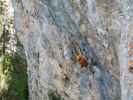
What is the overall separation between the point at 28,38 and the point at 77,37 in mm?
729

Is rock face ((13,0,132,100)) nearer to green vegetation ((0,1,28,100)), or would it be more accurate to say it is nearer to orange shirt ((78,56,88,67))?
orange shirt ((78,56,88,67))

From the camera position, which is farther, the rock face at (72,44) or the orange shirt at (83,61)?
the orange shirt at (83,61)

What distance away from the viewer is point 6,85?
4.93 meters

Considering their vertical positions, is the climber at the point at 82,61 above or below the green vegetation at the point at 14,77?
above

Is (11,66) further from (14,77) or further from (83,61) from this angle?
(83,61)

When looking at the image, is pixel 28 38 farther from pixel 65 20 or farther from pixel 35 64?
pixel 65 20

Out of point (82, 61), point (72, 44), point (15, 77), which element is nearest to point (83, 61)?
point (82, 61)

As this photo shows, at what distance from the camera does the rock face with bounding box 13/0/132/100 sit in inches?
123

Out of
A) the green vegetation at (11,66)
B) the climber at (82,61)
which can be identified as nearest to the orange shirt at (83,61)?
the climber at (82,61)

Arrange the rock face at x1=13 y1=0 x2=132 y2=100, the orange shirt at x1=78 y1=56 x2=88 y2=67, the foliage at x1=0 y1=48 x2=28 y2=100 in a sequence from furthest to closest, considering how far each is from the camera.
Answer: the foliage at x1=0 y1=48 x2=28 y2=100 < the orange shirt at x1=78 y1=56 x2=88 y2=67 < the rock face at x1=13 y1=0 x2=132 y2=100

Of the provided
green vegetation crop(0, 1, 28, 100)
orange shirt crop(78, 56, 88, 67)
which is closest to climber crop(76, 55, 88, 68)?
orange shirt crop(78, 56, 88, 67)

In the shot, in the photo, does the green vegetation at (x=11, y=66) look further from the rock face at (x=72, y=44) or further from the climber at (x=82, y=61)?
the climber at (x=82, y=61)

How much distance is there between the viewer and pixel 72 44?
3625 millimetres

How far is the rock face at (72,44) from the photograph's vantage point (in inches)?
123
